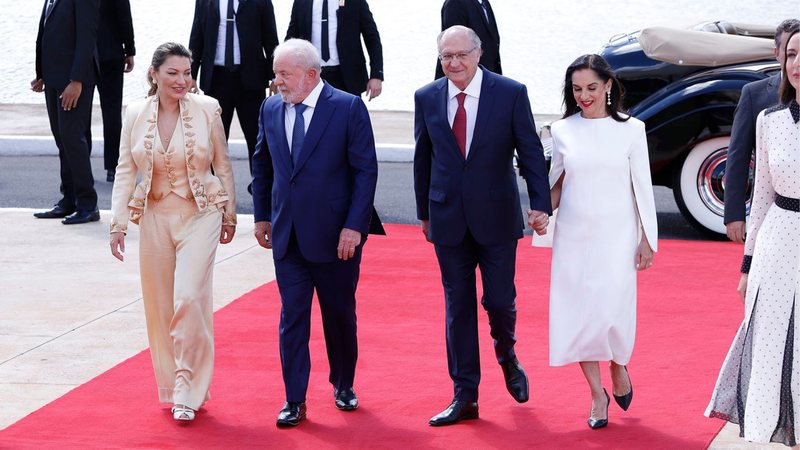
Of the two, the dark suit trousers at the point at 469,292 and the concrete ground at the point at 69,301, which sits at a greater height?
the dark suit trousers at the point at 469,292

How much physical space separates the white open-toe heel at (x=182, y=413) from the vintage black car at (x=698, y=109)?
16.4 feet

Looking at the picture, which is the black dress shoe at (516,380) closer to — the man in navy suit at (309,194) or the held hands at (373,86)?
the man in navy suit at (309,194)

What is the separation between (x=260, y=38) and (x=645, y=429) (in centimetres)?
584

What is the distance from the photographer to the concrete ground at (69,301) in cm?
646

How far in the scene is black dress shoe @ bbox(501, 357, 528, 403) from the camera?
600 cm

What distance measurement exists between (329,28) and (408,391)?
512cm

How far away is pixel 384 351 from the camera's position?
6.96m

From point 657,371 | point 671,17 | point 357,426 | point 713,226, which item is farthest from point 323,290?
point 671,17

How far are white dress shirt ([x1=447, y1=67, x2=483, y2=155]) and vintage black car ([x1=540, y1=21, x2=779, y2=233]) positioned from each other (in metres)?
4.18

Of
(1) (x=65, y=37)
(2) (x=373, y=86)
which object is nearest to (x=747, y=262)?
(2) (x=373, y=86)

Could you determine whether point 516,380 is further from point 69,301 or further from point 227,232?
point 69,301

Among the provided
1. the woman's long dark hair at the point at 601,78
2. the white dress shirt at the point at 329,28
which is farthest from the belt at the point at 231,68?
the woman's long dark hair at the point at 601,78

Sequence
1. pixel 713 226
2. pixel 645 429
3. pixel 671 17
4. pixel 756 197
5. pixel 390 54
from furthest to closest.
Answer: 1. pixel 671 17
2. pixel 390 54
3. pixel 713 226
4. pixel 645 429
5. pixel 756 197

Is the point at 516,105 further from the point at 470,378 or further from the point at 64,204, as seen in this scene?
the point at 64,204
